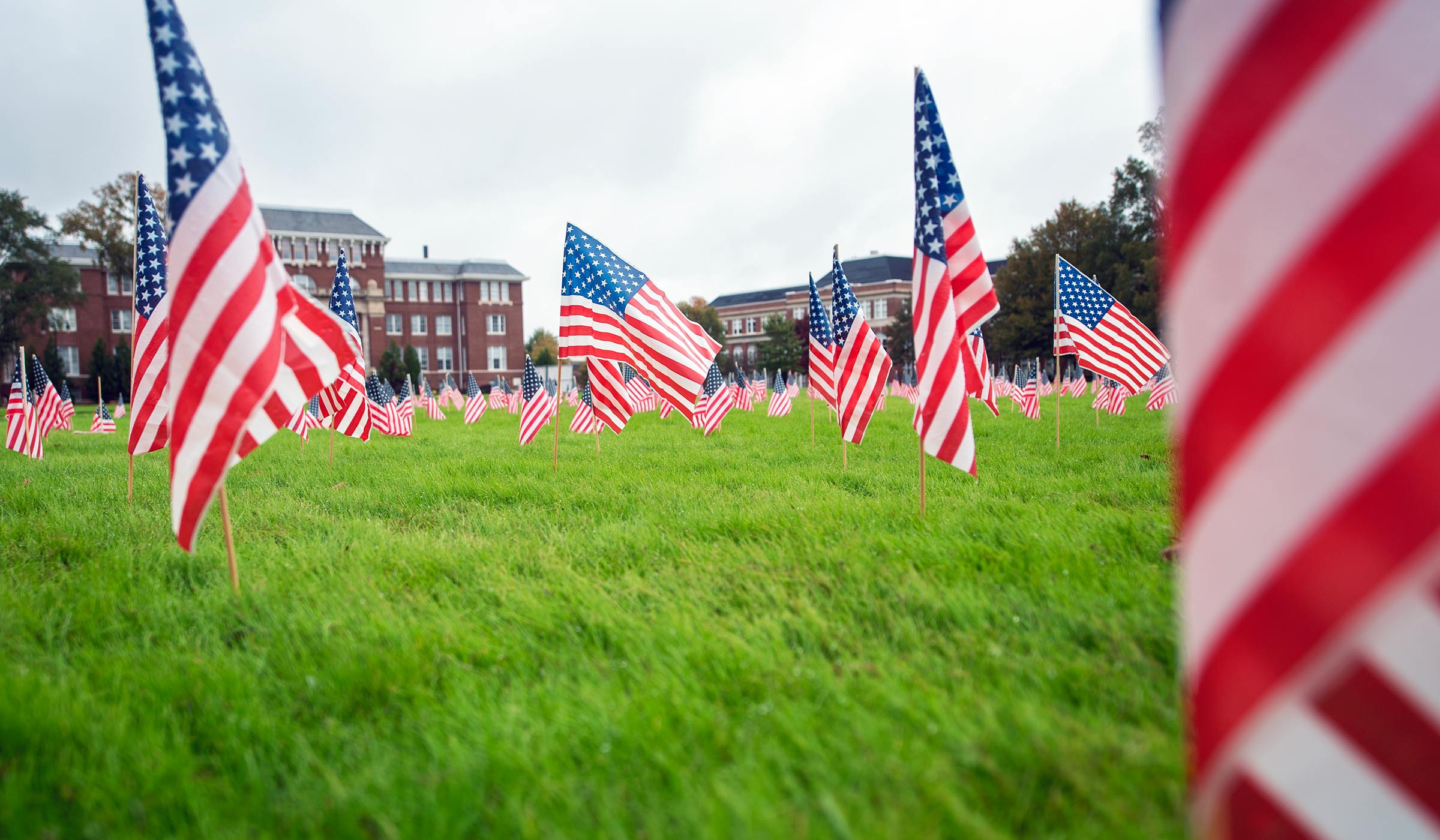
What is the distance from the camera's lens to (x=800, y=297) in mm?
95188

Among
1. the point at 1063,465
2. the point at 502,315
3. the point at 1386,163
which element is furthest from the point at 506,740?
the point at 502,315

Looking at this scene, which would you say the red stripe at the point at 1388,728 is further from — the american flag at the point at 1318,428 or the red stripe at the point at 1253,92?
the red stripe at the point at 1253,92

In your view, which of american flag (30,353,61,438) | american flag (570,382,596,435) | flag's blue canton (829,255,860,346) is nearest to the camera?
flag's blue canton (829,255,860,346)

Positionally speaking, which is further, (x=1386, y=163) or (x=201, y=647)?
(x=201, y=647)

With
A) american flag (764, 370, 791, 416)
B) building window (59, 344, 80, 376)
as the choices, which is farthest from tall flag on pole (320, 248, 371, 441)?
building window (59, 344, 80, 376)

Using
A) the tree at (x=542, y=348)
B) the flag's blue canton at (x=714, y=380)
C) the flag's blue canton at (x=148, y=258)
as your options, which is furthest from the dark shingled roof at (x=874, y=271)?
the flag's blue canton at (x=148, y=258)

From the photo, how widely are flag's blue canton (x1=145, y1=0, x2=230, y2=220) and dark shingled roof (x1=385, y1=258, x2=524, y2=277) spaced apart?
72.3 metres

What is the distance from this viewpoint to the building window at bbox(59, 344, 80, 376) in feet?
184

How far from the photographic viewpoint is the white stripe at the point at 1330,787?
50.1 inches

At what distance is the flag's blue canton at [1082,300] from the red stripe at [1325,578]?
31.7 ft

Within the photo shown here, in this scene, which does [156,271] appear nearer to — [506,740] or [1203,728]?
[506,740]

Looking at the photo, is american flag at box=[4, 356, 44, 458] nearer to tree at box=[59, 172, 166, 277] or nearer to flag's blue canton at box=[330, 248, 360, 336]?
flag's blue canton at box=[330, 248, 360, 336]

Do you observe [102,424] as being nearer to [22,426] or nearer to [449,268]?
[22,426]

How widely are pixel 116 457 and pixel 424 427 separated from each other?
7.29m
